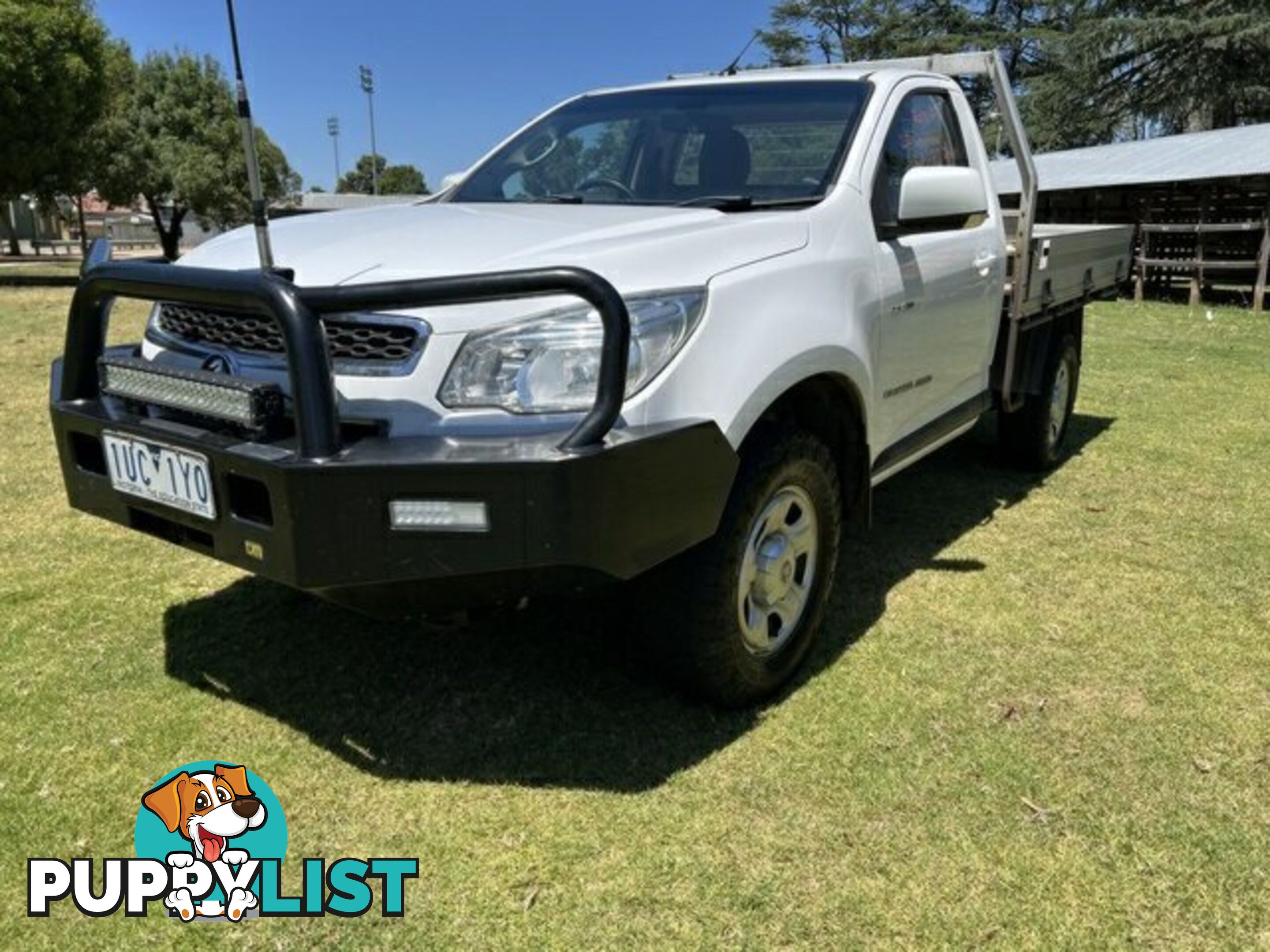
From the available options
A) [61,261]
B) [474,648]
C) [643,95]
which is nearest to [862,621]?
[474,648]

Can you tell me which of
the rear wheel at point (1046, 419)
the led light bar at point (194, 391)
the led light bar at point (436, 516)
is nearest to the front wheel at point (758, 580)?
the led light bar at point (436, 516)

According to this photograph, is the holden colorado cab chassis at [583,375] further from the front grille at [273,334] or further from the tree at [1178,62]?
the tree at [1178,62]

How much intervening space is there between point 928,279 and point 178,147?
31.7 m

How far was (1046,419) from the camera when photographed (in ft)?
18.1

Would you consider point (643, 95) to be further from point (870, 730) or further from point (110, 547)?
point (110, 547)

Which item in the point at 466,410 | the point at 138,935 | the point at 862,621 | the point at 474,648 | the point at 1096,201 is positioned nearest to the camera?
the point at 138,935

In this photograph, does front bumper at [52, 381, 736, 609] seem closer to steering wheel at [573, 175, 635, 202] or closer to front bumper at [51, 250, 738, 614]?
front bumper at [51, 250, 738, 614]

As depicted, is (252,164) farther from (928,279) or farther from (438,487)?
→ (928,279)

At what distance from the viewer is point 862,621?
373 cm

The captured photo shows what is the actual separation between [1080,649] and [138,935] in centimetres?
293

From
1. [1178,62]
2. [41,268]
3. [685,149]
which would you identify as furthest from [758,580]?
[41,268]

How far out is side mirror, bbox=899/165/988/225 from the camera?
331cm

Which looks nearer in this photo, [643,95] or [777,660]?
[777,660]

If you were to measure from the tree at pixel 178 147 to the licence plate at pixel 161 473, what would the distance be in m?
29.9
